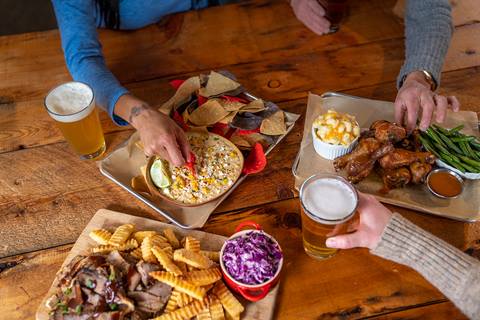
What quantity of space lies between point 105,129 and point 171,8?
906 millimetres

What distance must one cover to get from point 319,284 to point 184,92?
43.0 inches

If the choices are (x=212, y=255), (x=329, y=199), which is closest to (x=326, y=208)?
(x=329, y=199)

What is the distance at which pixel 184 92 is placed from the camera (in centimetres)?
213

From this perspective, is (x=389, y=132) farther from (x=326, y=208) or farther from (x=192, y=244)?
(x=192, y=244)

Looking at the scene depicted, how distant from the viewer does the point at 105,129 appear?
2117mm

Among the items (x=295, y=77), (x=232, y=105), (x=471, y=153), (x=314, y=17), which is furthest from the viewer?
(x=314, y=17)

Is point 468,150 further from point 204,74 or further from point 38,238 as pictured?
point 38,238

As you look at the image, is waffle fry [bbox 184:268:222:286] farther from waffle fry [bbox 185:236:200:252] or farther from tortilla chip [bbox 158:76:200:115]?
tortilla chip [bbox 158:76:200:115]

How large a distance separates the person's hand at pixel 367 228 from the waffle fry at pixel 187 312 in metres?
0.47

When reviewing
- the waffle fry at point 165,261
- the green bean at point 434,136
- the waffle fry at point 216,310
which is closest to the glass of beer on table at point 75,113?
the waffle fry at point 165,261

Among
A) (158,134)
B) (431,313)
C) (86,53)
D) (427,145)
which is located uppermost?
(86,53)

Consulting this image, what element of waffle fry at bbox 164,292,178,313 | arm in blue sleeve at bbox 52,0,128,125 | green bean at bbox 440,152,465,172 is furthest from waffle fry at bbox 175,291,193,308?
green bean at bbox 440,152,465,172

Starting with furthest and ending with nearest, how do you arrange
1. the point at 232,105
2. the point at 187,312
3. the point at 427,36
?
the point at 427,36
the point at 232,105
the point at 187,312

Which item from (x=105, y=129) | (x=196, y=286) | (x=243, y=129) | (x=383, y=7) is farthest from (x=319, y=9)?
(x=196, y=286)
